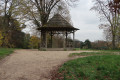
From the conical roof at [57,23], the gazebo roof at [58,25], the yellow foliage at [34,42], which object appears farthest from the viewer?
the yellow foliage at [34,42]

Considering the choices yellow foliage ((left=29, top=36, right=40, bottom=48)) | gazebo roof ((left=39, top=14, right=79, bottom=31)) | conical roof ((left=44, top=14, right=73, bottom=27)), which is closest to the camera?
gazebo roof ((left=39, top=14, right=79, bottom=31))

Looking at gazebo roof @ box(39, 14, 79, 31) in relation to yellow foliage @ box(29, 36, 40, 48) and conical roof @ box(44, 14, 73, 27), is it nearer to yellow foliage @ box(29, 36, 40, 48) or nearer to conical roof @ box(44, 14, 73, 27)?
conical roof @ box(44, 14, 73, 27)

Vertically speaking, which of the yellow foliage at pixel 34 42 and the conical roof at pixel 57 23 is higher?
the conical roof at pixel 57 23

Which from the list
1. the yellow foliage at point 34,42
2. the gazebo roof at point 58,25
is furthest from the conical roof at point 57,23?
the yellow foliage at point 34,42

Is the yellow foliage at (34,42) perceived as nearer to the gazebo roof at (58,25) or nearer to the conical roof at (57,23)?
the gazebo roof at (58,25)

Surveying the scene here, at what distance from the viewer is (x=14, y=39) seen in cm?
3319

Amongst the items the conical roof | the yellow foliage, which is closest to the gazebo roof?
the conical roof

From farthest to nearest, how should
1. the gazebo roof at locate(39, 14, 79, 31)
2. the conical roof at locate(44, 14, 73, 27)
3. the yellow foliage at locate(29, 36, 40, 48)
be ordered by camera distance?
the yellow foliage at locate(29, 36, 40, 48) → the conical roof at locate(44, 14, 73, 27) → the gazebo roof at locate(39, 14, 79, 31)

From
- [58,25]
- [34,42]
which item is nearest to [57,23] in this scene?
[58,25]

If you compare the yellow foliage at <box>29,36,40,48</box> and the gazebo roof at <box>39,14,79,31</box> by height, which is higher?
the gazebo roof at <box>39,14,79,31</box>

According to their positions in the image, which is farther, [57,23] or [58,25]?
[57,23]

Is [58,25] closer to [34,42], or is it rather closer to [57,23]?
[57,23]

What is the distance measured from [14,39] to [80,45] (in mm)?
17054

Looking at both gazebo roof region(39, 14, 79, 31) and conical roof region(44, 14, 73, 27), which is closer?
gazebo roof region(39, 14, 79, 31)
